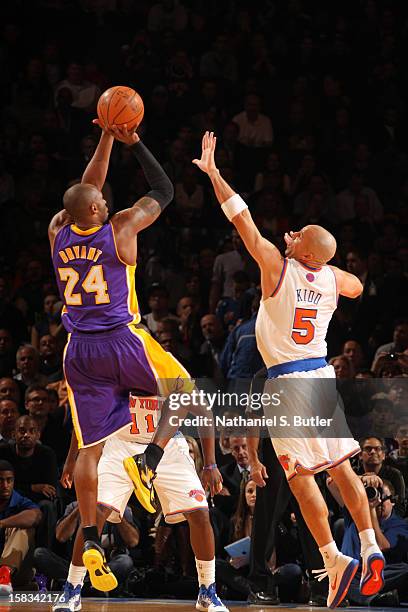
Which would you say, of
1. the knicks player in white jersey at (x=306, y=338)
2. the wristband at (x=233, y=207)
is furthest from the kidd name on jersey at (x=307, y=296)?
the wristband at (x=233, y=207)

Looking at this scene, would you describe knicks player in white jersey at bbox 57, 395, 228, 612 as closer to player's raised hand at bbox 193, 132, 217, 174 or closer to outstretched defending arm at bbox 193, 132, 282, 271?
outstretched defending arm at bbox 193, 132, 282, 271

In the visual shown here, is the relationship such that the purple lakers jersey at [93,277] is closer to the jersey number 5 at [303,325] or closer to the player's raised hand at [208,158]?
the player's raised hand at [208,158]

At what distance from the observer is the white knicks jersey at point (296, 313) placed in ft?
22.9

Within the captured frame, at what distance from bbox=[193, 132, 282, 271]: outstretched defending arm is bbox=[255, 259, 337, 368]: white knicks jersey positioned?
12cm

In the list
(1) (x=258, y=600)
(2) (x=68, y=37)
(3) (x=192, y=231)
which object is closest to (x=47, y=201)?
(3) (x=192, y=231)

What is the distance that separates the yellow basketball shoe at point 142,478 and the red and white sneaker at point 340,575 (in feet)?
3.98

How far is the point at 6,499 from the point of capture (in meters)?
8.69

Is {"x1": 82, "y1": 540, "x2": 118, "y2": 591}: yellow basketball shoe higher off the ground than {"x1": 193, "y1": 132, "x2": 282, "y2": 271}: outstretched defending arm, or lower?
lower

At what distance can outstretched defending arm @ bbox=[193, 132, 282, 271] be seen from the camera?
6.98m

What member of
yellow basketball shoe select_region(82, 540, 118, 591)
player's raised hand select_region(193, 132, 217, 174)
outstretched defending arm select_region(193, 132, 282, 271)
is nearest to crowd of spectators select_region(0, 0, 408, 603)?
outstretched defending arm select_region(193, 132, 282, 271)

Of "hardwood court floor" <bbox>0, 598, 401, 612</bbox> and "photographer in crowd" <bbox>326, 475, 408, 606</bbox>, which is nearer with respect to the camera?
"hardwood court floor" <bbox>0, 598, 401, 612</bbox>

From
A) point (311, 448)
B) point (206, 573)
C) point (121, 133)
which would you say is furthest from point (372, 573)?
point (121, 133)

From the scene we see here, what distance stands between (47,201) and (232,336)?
3623 mm

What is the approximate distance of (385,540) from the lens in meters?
8.15
